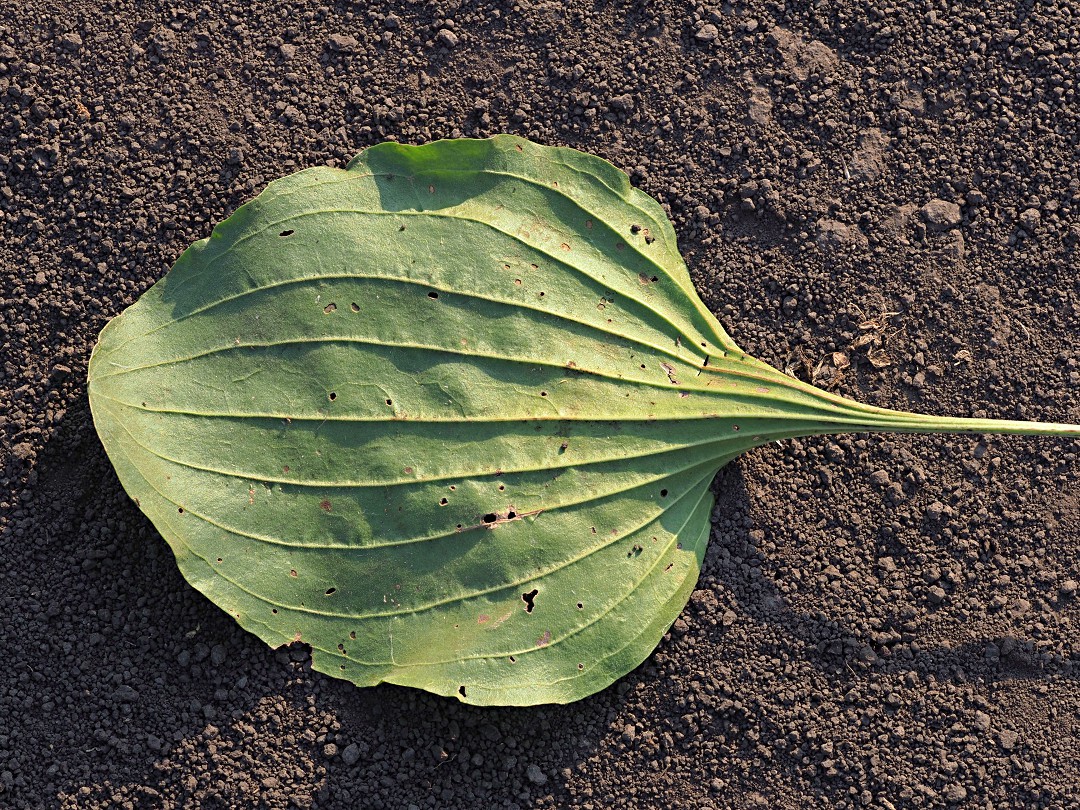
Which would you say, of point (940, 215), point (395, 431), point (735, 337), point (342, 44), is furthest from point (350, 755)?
point (940, 215)

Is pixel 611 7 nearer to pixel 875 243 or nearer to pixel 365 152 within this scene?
pixel 365 152

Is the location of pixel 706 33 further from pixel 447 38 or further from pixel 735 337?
pixel 735 337

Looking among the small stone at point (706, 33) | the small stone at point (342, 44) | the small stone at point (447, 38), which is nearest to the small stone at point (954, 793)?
the small stone at point (706, 33)

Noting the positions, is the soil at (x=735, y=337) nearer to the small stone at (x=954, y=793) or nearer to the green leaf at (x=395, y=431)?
the small stone at (x=954, y=793)

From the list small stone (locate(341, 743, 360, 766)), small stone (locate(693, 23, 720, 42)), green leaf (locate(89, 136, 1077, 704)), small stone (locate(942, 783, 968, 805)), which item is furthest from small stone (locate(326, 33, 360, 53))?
small stone (locate(942, 783, 968, 805))

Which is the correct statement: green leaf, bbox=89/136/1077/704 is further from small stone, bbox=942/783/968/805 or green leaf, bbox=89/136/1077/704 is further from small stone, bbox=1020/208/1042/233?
small stone, bbox=1020/208/1042/233

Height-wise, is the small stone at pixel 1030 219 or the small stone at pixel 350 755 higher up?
the small stone at pixel 1030 219
